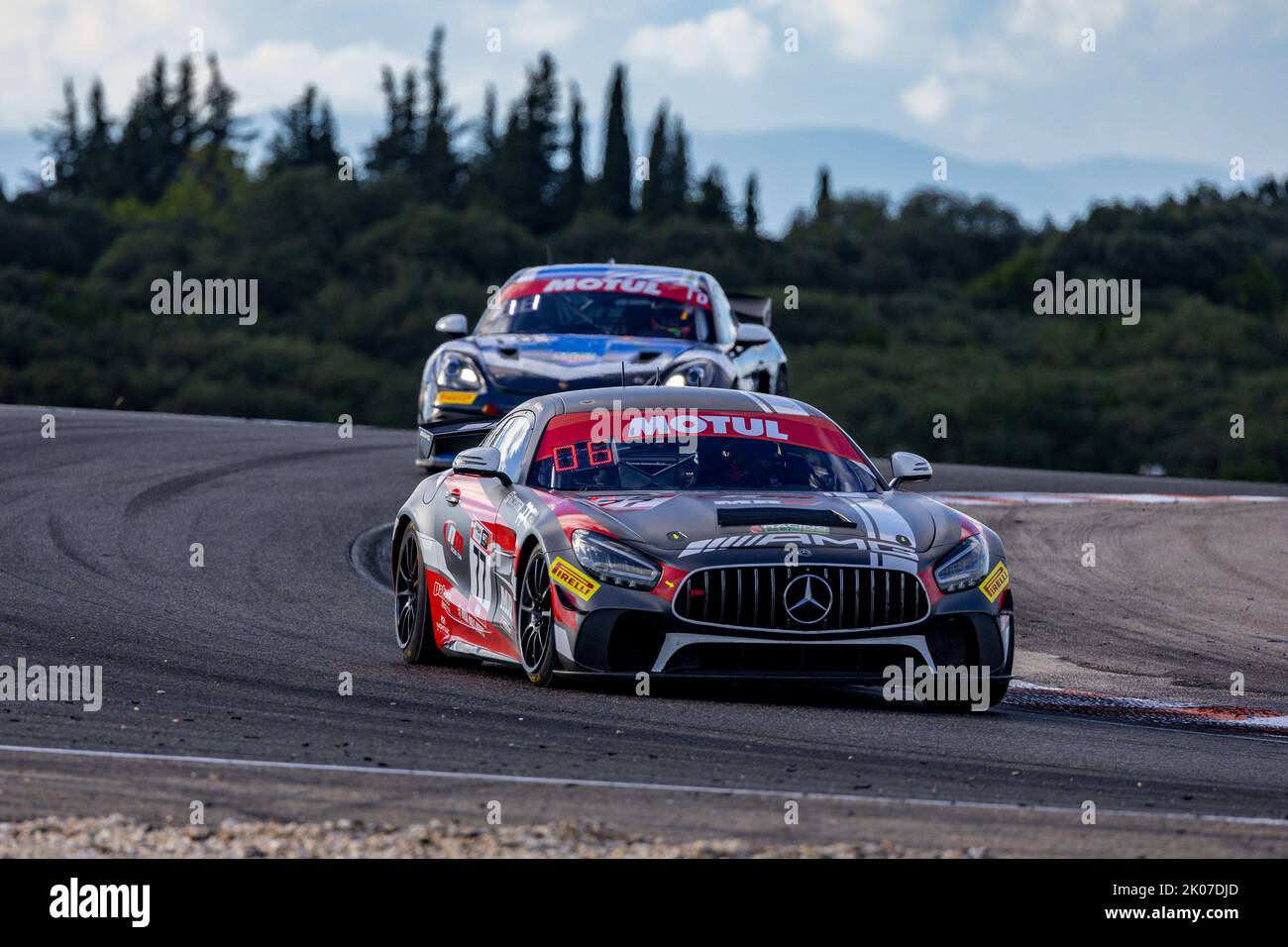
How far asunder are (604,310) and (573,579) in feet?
26.9

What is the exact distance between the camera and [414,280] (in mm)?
94250

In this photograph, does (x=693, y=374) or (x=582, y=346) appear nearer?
(x=693, y=374)

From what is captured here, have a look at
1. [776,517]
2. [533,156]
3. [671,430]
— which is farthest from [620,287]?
[533,156]

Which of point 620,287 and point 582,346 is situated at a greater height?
point 620,287

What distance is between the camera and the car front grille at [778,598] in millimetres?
8305

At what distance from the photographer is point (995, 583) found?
28.5ft

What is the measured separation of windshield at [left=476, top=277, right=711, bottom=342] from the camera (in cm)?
1630

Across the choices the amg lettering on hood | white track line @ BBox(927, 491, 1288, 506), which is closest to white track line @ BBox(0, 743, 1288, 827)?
the amg lettering on hood

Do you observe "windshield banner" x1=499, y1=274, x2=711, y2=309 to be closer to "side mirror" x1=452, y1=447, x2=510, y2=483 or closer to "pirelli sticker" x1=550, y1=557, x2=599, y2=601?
"side mirror" x1=452, y1=447, x2=510, y2=483

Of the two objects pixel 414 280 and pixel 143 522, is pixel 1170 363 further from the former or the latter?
pixel 143 522

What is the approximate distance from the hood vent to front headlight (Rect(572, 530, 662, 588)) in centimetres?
38
